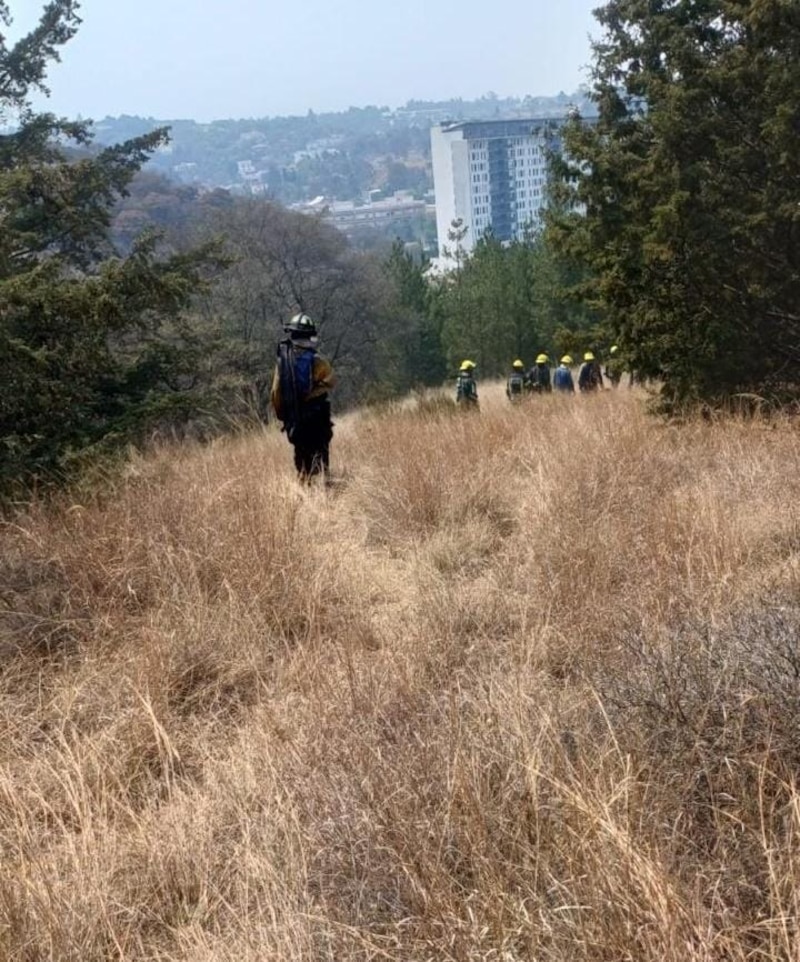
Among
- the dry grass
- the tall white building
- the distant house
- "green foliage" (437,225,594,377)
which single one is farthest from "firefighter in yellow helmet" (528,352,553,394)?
Result: the distant house

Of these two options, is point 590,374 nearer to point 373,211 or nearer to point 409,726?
point 409,726

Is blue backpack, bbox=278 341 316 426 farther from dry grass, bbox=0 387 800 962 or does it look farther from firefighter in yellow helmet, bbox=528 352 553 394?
firefighter in yellow helmet, bbox=528 352 553 394

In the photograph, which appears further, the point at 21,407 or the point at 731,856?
the point at 21,407

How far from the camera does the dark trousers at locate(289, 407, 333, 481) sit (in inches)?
250

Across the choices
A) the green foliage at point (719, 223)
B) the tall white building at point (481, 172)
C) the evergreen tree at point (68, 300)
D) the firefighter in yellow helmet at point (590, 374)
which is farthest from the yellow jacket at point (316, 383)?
the tall white building at point (481, 172)

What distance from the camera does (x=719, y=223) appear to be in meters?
7.11

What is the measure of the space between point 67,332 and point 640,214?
5.50 m

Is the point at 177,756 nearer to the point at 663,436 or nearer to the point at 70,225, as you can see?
the point at 663,436

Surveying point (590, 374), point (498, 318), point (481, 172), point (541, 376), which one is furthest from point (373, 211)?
point (590, 374)

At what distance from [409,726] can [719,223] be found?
614cm

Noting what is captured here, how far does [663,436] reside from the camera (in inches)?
253

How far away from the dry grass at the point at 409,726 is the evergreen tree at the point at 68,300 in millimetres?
885

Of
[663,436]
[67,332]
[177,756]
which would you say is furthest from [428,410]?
[177,756]

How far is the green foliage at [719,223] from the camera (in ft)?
22.5
